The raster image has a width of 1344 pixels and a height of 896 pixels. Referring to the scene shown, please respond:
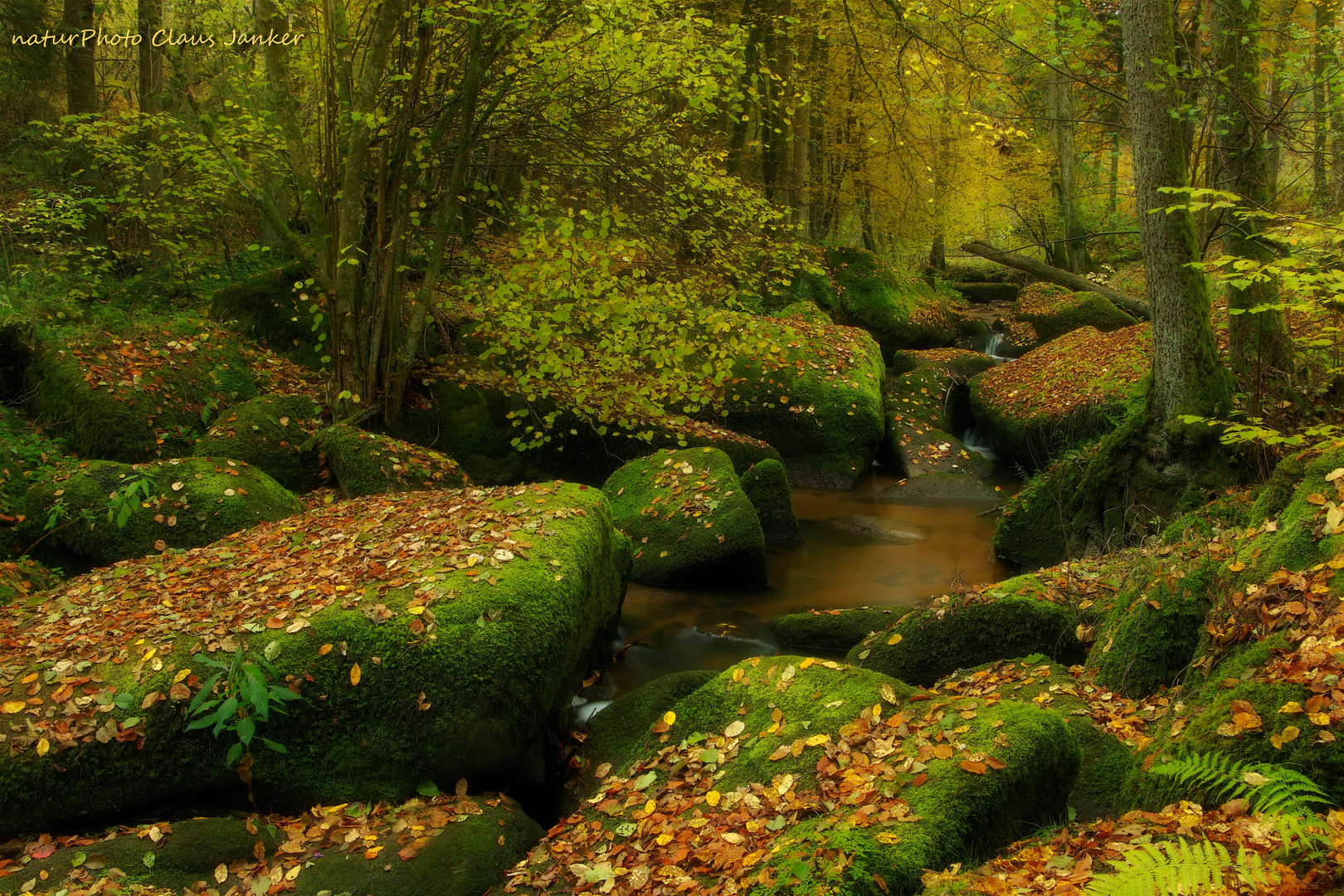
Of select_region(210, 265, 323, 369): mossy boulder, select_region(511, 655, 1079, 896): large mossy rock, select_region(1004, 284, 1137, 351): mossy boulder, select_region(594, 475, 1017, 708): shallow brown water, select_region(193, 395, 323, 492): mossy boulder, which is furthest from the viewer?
select_region(1004, 284, 1137, 351): mossy boulder

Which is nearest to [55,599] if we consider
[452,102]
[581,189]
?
[452,102]

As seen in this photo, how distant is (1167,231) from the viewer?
704cm

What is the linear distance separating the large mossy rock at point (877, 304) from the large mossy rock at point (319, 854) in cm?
1674

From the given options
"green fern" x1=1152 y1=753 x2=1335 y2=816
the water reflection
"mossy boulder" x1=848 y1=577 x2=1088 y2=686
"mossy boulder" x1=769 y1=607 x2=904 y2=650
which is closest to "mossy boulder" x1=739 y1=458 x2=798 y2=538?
the water reflection

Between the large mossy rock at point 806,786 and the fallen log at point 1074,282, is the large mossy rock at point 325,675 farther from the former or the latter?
the fallen log at point 1074,282

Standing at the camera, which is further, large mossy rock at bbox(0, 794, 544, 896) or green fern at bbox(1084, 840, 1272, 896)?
large mossy rock at bbox(0, 794, 544, 896)

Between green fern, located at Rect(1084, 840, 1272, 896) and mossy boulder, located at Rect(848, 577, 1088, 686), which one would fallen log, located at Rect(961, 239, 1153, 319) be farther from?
green fern, located at Rect(1084, 840, 1272, 896)

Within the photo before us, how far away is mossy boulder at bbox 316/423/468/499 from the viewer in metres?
8.73

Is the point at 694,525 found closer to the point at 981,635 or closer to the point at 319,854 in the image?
the point at 981,635

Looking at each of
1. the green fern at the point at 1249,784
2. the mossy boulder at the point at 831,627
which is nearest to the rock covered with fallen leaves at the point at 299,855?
the green fern at the point at 1249,784

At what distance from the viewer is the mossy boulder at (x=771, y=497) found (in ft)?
34.6

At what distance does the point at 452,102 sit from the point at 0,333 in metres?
5.94

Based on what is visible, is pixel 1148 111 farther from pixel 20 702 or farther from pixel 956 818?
pixel 20 702

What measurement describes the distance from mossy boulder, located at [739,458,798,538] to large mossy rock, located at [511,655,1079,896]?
5.77m
